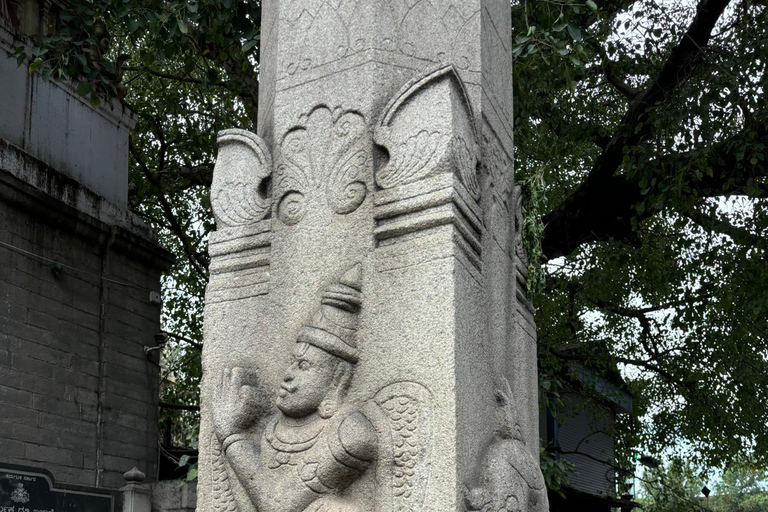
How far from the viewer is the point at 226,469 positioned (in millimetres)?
3975

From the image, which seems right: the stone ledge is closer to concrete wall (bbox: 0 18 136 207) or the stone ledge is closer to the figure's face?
concrete wall (bbox: 0 18 136 207)

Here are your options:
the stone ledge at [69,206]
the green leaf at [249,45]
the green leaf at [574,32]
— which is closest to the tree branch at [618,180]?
the green leaf at [574,32]

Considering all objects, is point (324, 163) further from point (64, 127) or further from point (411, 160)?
point (64, 127)

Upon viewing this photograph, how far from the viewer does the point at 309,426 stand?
12.4 ft

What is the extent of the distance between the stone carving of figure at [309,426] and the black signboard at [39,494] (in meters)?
4.54

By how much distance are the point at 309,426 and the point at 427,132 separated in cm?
121

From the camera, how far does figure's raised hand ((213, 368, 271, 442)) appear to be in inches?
154

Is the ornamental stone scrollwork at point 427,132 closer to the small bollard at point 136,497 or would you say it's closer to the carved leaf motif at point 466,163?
the carved leaf motif at point 466,163

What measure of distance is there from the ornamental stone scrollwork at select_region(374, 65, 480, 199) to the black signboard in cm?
520

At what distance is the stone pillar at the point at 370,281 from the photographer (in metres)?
3.63

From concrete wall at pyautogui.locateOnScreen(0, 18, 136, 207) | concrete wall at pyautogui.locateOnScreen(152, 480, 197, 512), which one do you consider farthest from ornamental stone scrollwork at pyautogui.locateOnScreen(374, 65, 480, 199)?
concrete wall at pyautogui.locateOnScreen(0, 18, 136, 207)

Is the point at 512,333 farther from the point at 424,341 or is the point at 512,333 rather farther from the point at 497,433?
the point at 424,341

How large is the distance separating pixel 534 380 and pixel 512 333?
420 mm

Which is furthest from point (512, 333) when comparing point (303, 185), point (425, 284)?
point (303, 185)
